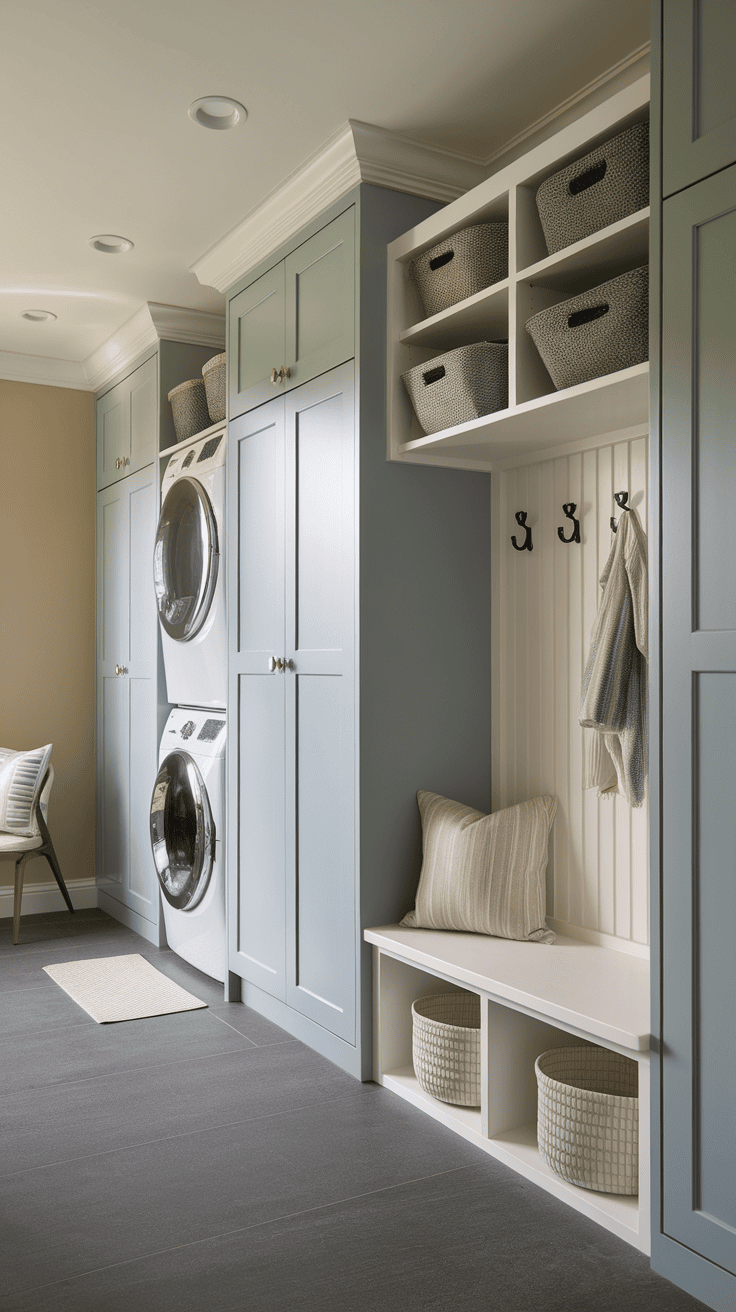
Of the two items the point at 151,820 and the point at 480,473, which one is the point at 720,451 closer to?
the point at 480,473

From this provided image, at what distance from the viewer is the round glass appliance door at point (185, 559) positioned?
3.41 m

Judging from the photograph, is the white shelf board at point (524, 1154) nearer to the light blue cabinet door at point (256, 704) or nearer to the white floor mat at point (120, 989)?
the light blue cabinet door at point (256, 704)

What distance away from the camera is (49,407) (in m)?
4.57

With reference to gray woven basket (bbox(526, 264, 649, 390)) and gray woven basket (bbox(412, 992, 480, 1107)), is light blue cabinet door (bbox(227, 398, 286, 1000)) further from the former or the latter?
gray woven basket (bbox(526, 264, 649, 390))

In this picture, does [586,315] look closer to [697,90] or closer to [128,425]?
[697,90]

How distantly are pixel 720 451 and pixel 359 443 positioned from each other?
3.68 feet

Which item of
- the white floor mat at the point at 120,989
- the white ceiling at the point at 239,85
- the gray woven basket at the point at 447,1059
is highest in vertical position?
the white ceiling at the point at 239,85

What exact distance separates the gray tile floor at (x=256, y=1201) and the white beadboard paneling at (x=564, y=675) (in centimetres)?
66

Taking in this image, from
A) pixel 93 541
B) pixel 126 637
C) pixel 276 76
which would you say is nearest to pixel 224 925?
pixel 126 637

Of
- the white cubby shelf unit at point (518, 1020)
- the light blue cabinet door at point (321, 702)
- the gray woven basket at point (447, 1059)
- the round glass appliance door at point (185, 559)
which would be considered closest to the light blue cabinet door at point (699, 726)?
the white cubby shelf unit at point (518, 1020)

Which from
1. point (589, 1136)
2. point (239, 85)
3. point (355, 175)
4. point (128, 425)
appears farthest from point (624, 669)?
point (128, 425)

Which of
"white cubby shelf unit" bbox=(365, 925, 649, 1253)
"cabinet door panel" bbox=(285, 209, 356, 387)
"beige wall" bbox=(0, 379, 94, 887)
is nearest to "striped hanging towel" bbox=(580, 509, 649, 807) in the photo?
"white cubby shelf unit" bbox=(365, 925, 649, 1253)

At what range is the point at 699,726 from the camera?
169 cm

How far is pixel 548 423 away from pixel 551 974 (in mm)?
1214
